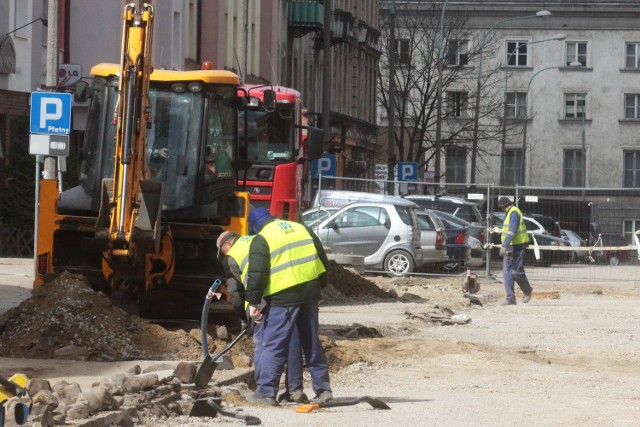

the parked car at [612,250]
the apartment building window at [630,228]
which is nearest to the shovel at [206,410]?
the apartment building window at [630,228]

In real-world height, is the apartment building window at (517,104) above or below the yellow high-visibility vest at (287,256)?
above

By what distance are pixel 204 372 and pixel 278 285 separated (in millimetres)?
993

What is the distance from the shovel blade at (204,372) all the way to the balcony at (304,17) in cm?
4526

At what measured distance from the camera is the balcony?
2265 inches

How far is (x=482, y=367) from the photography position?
16.1 metres

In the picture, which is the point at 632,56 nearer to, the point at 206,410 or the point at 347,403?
the point at 347,403

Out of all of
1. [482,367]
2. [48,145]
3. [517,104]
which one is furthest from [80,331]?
[517,104]

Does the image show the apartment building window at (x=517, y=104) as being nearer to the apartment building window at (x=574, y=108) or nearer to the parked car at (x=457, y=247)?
the apartment building window at (x=574, y=108)

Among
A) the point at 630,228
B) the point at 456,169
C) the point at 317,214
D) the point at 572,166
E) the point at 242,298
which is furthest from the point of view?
the point at 572,166

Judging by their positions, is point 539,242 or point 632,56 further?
point 632,56

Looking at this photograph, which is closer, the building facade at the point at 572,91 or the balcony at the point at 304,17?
the balcony at the point at 304,17

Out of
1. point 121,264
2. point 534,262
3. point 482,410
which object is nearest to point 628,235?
point 534,262

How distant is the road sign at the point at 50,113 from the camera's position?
984 inches

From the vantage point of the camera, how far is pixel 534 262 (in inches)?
1444
